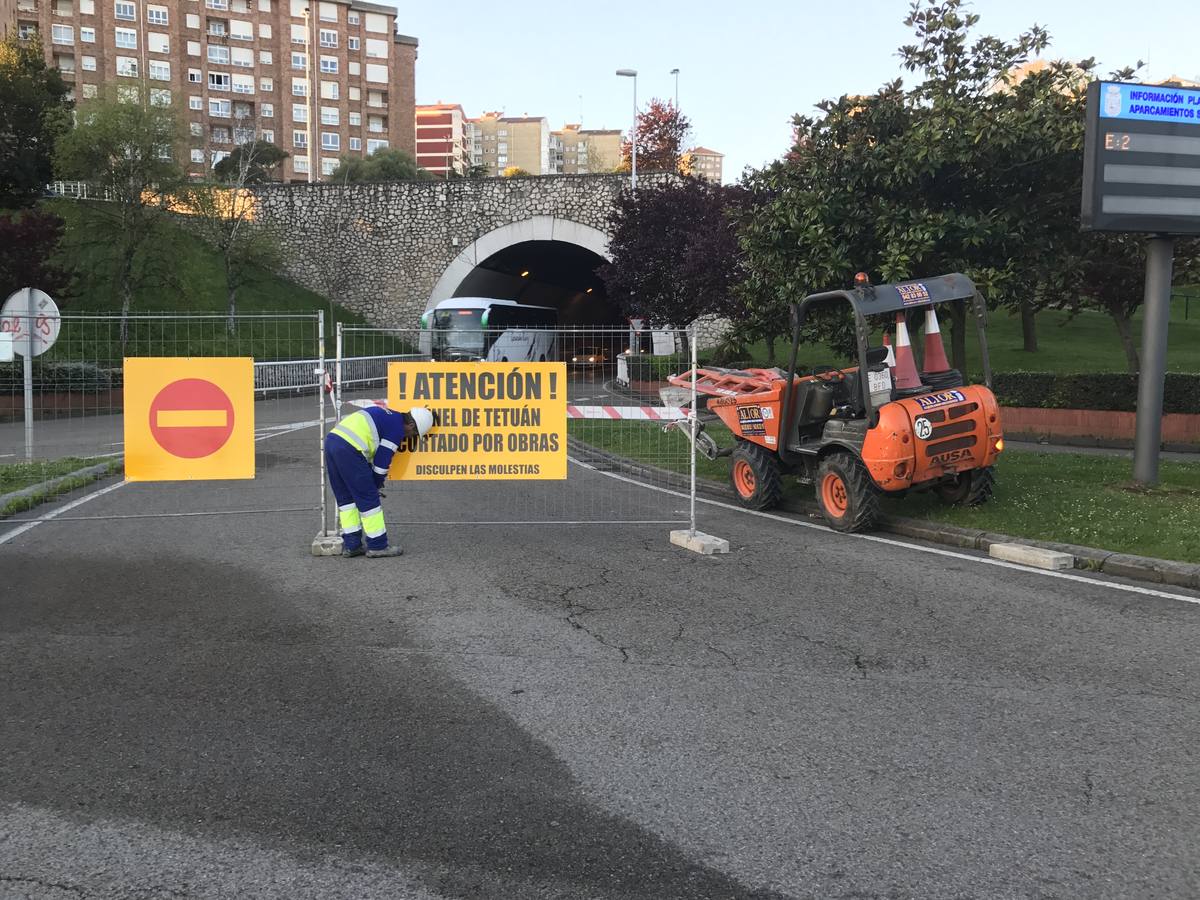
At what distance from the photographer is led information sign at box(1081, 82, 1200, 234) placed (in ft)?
33.2

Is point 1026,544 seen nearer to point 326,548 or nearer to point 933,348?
point 933,348

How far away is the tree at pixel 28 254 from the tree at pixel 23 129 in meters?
19.0

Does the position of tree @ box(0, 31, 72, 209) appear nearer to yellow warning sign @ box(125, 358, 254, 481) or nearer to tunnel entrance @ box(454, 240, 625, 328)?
tunnel entrance @ box(454, 240, 625, 328)

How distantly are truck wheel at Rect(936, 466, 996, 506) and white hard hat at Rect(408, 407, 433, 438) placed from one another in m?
5.12

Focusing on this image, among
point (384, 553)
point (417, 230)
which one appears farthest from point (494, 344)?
point (417, 230)

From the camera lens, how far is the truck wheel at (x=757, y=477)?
10.6 meters

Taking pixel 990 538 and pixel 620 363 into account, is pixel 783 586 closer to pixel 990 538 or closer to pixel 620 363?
pixel 990 538

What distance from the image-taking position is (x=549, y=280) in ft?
192

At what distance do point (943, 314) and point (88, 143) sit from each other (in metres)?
33.8

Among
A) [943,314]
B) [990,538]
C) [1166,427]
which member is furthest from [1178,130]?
[1166,427]

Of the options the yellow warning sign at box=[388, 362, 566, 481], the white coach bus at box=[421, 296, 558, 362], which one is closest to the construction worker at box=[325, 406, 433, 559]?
the yellow warning sign at box=[388, 362, 566, 481]

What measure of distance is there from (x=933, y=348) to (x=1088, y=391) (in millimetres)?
8256

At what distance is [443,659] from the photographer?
17.9ft

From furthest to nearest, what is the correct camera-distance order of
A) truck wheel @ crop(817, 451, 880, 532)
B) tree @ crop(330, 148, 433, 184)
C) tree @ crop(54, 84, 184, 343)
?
tree @ crop(330, 148, 433, 184)
tree @ crop(54, 84, 184, 343)
truck wheel @ crop(817, 451, 880, 532)
